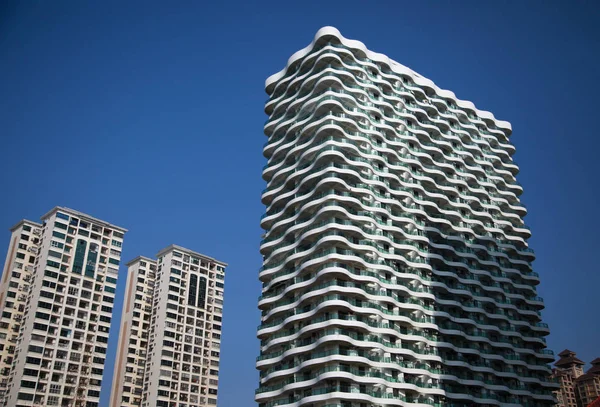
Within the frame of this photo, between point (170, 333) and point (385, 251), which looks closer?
point (385, 251)

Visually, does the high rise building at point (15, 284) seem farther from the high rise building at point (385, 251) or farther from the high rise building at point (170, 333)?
the high rise building at point (385, 251)

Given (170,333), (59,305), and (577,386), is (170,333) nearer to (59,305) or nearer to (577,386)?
(59,305)

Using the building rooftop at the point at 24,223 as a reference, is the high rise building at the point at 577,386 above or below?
below

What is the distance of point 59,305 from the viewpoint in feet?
322

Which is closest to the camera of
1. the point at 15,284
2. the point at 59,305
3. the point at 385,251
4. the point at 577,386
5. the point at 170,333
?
the point at 385,251

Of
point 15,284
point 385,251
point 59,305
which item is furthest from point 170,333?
point 385,251

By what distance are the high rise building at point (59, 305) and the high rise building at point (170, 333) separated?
11.2m

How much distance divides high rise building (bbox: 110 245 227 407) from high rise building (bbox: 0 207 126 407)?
11174 mm

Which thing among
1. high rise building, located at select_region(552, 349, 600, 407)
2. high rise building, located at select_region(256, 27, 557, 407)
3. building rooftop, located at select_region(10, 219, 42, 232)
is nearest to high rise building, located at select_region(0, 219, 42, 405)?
building rooftop, located at select_region(10, 219, 42, 232)

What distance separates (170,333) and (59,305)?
21326mm

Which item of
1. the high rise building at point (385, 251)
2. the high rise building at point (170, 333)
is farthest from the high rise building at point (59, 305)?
the high rise building at point (385, 251)

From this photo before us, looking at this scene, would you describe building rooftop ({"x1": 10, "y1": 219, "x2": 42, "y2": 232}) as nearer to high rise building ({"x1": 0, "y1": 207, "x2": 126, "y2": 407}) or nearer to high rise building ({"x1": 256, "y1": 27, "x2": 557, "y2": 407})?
high rise building ({"x1": 0, "y1": 207, "x2": 126, "y2": 407})

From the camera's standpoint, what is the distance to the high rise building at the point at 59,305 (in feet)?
305

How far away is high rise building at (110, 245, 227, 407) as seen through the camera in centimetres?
Result: 10881
